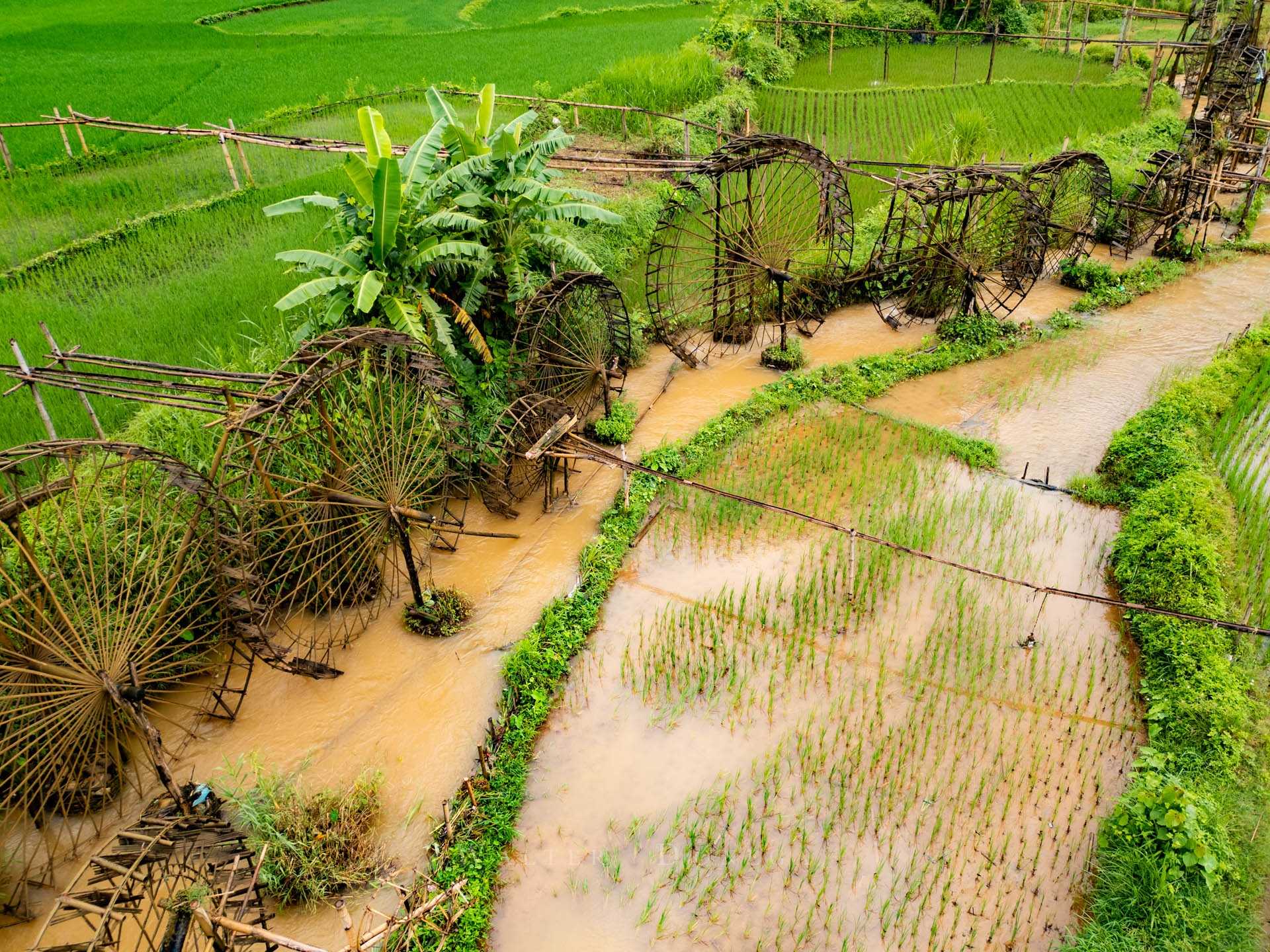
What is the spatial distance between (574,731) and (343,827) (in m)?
1.85

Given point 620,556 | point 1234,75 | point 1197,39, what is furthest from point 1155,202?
point 620,556

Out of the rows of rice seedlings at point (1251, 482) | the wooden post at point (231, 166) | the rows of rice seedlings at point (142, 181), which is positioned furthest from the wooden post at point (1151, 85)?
the wooden post at point (231, 166)

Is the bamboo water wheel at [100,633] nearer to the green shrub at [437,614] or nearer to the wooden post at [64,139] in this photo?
the green shrub at [437,614]

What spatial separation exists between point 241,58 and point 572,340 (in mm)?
16782

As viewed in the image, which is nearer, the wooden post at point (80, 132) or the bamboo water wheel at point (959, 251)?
the bamboo water wheel at point (959, 251)

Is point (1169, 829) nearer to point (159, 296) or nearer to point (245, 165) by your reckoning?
point (159, 296)

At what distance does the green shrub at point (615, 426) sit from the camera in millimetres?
10148

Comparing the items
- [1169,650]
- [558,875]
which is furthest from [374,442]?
[1169,650]

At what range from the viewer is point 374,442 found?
7652 millimetres

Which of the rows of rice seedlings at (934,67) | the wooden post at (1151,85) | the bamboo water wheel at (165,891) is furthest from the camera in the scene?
the rows of rice seedlings at (934,67)

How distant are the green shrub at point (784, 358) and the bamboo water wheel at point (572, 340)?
2.27 meters

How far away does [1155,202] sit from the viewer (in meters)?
14.9

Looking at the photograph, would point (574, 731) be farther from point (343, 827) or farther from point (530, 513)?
point (530, 513)

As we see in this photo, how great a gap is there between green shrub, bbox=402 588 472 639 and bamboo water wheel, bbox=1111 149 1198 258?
11.8 meters
